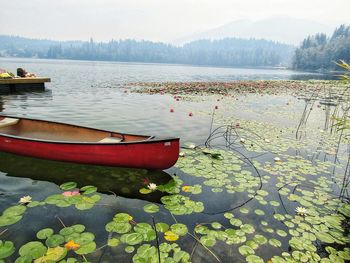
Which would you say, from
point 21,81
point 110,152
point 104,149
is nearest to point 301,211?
point 110,152

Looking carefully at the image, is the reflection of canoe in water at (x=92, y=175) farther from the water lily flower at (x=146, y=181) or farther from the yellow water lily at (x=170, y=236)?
the yellow water lily at (x=170, y=236)

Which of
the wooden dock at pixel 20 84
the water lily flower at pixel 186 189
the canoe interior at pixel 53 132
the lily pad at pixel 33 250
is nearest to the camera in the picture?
the lily pad at pixel 33 250

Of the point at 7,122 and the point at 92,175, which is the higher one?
the point at 7,122

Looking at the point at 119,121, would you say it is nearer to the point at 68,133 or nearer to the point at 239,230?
the point at 68,133

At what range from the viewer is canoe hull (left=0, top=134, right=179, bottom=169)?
6.21 m

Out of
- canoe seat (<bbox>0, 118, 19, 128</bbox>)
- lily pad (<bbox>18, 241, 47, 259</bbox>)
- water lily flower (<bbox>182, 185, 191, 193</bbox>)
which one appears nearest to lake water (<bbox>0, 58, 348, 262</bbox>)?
water lily flower (<bbox>182, 185, 191, 193</bbox>)

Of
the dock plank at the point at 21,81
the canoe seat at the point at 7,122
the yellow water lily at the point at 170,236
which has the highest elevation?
the dock plank at the point at 21,81

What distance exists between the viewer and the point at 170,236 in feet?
14.0

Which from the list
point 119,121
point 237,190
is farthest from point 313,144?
point 119,121

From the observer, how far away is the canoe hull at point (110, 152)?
6215 millimetres

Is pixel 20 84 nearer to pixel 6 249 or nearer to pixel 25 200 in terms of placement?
pixel 25 200

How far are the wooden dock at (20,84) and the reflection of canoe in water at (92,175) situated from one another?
56.3 ft

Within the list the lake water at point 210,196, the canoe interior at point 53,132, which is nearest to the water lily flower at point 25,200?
the lake water at point 210,196

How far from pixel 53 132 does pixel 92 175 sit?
3.24 meters
